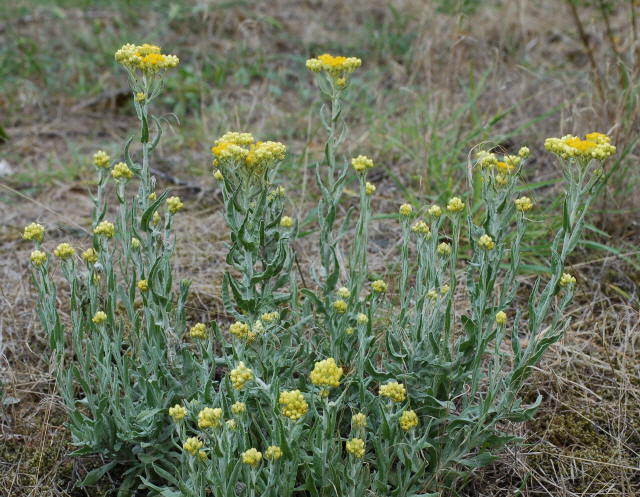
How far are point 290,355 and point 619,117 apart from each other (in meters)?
2.28

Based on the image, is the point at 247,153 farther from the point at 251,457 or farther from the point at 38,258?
the point at 251,457

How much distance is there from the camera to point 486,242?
200 centimetres

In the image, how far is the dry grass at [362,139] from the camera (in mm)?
2514

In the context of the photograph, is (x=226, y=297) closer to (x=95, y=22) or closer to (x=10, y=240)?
(x=10, y=240)

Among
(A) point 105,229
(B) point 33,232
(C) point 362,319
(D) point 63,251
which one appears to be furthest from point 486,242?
(B) point 33,232

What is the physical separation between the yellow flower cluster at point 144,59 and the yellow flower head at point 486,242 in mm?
1064

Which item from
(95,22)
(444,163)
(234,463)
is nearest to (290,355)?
(234,463)

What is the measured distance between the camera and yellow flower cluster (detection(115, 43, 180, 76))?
6.73ft

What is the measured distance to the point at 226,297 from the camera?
91.2 inches

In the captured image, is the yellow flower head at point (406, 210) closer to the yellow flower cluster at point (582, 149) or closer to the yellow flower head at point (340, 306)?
the yellow flower head at point (340, 306)

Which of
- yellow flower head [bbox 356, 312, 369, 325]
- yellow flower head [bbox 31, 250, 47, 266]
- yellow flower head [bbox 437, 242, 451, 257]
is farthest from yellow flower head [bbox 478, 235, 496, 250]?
yellow flower head [bbox 31, 250, 47, 266]

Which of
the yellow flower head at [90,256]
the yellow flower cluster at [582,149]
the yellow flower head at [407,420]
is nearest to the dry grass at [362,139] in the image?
the yellow flower head at [407,420]

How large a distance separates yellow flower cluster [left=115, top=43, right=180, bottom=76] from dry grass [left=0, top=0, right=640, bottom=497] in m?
0.76

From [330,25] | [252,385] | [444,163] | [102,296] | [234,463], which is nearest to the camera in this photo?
[234,463]
